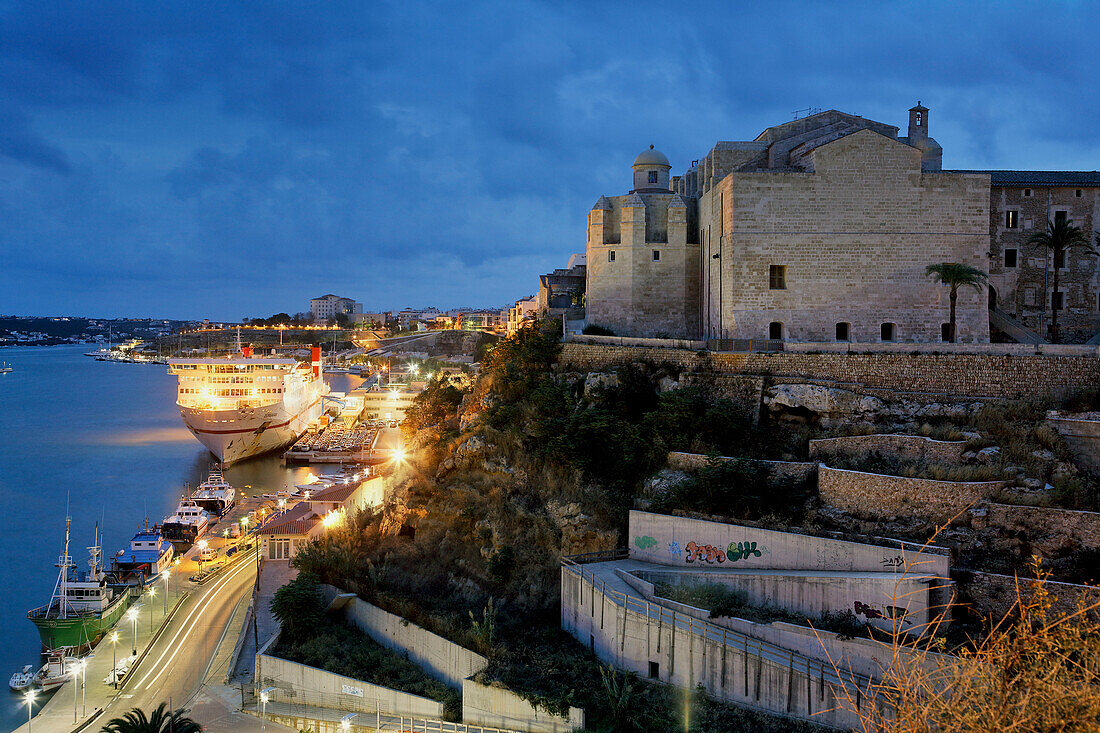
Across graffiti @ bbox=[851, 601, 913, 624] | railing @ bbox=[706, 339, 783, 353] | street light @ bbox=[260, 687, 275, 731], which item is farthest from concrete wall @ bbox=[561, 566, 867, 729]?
railing @ bbox=[706, 339, 783, 353]

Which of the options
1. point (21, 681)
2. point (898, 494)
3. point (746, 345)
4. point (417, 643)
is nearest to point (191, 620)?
point (21, 681)

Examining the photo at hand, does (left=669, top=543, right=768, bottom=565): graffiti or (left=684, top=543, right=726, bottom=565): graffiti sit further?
(left=684, top=543, right=726, bottom=565): graffiti

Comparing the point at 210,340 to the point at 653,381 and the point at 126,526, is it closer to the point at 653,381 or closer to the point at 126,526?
the point at 126,526

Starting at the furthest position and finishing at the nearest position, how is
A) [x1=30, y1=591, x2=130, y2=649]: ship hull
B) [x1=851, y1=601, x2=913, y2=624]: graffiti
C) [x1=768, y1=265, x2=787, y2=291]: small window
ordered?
1. [x1=768, y1=265, x2=787, y2=291]: small window
2. [x1=30, y1=591, x2=130, y2=649]: ship hull
3. [x1=851, y1=601, x2=913, y2=624]: graffiti

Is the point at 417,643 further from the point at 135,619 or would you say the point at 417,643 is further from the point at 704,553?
the point at 135,619

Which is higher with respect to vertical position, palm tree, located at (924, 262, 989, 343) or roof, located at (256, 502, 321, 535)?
palm tree, located at (924, 262, 989, 343)

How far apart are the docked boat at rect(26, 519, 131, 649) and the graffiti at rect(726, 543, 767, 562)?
56.2 feet

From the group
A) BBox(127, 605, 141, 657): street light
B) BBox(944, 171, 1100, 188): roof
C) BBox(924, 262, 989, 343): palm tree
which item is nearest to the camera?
BBox(127, 605, 141, 657): street light

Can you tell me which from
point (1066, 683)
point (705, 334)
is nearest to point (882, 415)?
point (705, 334)

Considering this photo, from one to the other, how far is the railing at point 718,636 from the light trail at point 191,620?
10681mm

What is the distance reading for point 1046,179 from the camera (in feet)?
82.3

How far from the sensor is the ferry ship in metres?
45.9

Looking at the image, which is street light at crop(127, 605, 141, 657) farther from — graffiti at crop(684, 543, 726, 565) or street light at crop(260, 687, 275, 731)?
graffiti at crop(684, 543, 726, 565)

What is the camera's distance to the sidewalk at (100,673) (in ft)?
53.8
